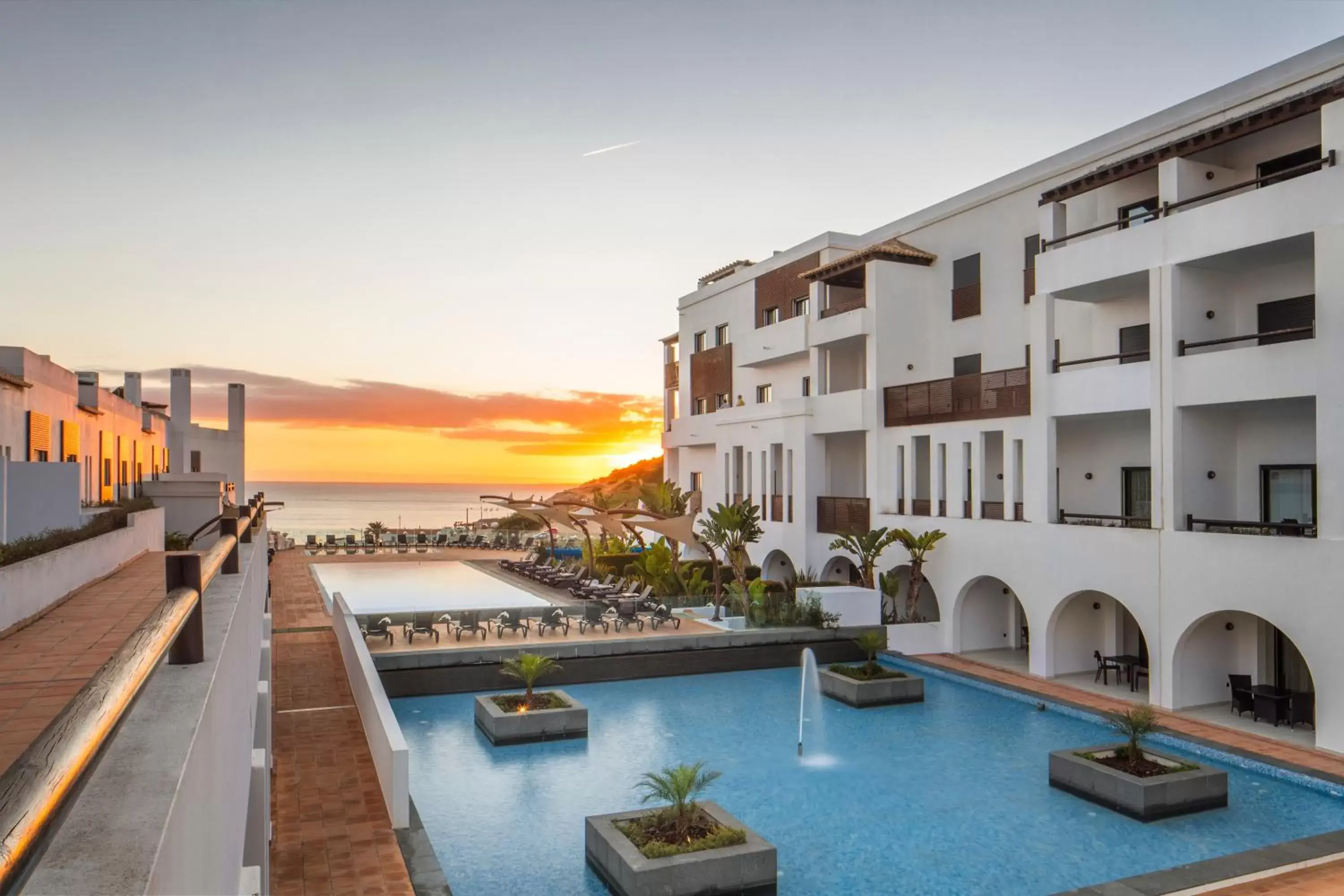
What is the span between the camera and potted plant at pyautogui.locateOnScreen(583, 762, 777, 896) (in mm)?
8719

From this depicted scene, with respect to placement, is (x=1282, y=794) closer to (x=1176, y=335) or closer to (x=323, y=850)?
(x=1176, y=335)

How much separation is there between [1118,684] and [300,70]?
1982cm

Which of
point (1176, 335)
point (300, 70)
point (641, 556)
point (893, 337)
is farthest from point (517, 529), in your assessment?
point (1176, 335)

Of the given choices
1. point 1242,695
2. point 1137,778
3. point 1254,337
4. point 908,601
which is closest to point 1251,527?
point 1242,695

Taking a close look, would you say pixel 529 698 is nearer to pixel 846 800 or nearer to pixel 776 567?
pixel 846 800

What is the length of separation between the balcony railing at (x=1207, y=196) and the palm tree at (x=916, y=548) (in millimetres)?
6657

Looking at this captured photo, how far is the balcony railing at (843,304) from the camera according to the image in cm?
2494

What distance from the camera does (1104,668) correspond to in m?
17.8

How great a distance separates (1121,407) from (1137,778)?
808 centimetres

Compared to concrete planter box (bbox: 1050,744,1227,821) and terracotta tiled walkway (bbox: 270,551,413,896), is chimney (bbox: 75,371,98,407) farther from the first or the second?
concrete planter box (bbox: 1050,744,1227,821)

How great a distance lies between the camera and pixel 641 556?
1144 inches

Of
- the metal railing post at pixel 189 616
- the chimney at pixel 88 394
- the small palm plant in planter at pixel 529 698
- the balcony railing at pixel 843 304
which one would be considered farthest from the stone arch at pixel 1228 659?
the chimney at pixel 88 394

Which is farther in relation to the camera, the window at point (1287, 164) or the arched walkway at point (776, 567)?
the arched walkway at point (776, 567)

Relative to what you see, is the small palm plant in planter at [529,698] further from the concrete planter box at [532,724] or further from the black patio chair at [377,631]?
the black patio chair at [377,631]
